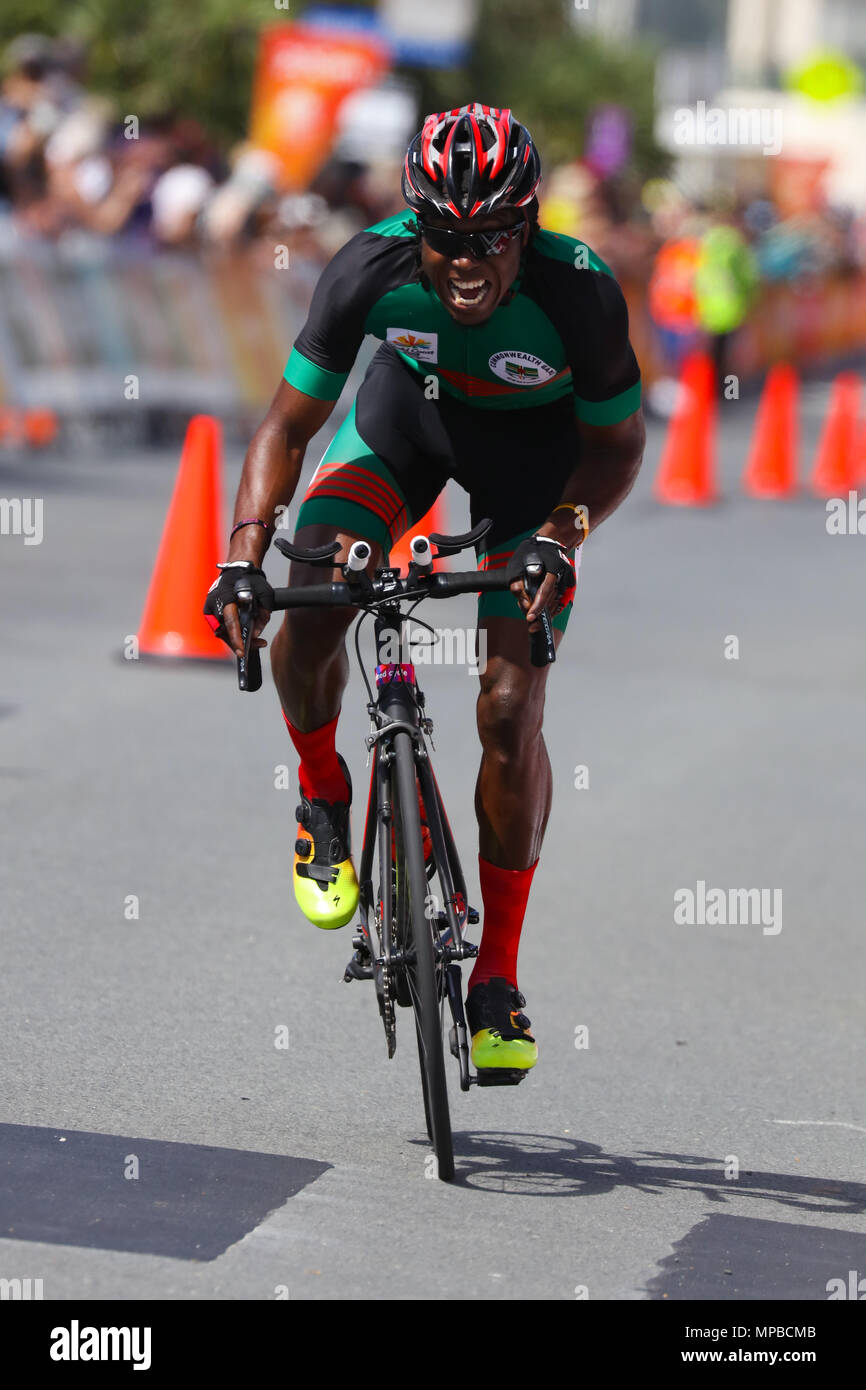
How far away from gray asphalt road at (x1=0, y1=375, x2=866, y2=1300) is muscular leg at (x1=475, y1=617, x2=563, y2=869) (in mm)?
666

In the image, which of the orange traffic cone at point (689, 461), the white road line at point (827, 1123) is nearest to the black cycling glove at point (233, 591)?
the white road line at point (827, 1123)

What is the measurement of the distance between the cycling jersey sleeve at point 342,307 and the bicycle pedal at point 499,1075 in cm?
149

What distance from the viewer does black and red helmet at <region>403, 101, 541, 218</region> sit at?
4422 millimetres

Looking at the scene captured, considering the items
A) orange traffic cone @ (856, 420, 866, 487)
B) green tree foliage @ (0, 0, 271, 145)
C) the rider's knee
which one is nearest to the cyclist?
the rider's knee

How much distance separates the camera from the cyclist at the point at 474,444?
177 inches

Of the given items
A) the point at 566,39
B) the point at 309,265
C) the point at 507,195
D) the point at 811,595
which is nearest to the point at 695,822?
the point at 507,195

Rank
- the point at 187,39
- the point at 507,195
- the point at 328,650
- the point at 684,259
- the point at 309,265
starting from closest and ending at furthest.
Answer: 1. the point at 507,195
2. the point at 328,650
3. the point at 309,265
4. the point at 684,259
5. the point at 187,39

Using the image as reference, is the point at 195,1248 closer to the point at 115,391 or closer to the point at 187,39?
the point at 115,391

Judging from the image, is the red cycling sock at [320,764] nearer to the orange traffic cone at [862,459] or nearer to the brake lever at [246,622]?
the brake lever at [246,622]

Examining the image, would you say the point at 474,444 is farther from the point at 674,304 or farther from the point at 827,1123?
the point at 674,304

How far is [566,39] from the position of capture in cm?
5338

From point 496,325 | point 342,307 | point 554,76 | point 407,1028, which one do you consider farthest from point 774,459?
point 554,76

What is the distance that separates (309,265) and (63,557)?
7611 mm

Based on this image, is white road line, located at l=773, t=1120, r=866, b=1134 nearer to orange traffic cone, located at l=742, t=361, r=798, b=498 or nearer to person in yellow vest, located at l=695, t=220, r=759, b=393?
orange traffic cone, located at l=742, t=361, r=798, b=498
